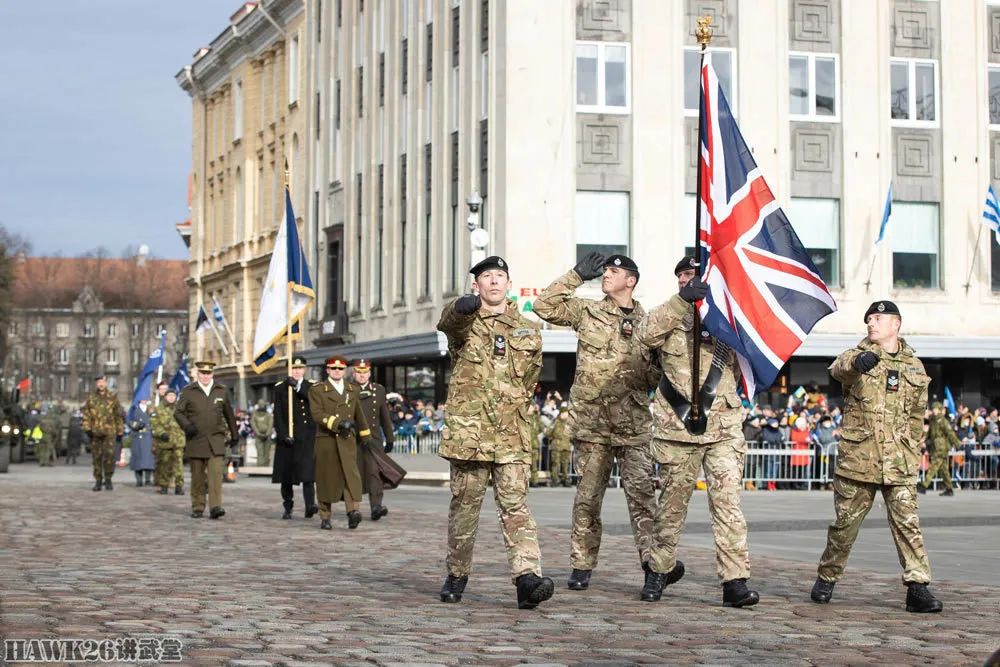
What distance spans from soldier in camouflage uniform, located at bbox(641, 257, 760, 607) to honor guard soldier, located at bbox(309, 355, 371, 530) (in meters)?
7.86

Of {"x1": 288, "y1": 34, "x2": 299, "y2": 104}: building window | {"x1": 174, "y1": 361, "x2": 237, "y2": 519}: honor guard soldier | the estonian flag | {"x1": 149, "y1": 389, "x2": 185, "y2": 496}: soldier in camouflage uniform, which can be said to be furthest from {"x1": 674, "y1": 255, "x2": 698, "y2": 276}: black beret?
{"x1": 288, "y1": 34, "x2": 299, "y2": 104}: building window

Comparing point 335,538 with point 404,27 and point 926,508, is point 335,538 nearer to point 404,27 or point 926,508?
point 926,508

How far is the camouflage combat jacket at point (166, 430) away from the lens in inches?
1152

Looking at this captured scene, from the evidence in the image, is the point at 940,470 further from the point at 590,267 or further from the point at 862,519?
the point at 590,267

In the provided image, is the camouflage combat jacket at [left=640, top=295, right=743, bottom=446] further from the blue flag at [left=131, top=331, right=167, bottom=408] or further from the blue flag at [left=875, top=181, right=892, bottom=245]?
the blue flag at [left=875, top=181, right=892, bottom=245]

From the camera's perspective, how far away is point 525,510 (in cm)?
1043

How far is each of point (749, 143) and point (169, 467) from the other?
17.4 metres

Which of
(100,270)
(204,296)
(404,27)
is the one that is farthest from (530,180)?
(100,270)

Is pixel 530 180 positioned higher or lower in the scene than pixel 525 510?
higher

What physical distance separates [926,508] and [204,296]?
56048 millimetres

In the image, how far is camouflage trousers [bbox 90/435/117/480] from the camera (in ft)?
97.4

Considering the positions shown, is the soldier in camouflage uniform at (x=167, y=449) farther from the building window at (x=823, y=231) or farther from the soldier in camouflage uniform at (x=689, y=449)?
the soldier in camouflage uniform at (x=689, y=449)

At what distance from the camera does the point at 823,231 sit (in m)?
42.2

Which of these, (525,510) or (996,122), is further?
(996,122)
